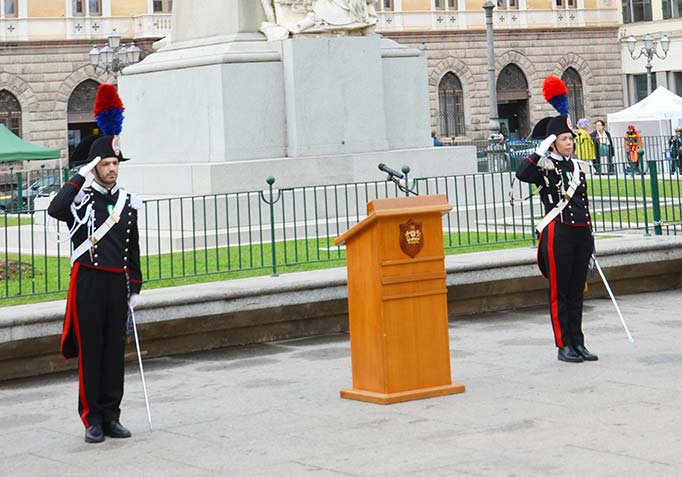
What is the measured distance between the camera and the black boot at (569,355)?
1045cm

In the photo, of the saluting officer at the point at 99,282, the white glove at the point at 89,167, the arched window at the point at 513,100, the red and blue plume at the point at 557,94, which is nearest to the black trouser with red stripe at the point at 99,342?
the saluting officer at the point at 99,282

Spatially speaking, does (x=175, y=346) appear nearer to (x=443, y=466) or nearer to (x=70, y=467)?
(x=70, y=467)

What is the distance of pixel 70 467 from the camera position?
7742mm

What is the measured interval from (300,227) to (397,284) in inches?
297

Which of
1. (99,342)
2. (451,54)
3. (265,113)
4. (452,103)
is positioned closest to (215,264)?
(265,113)

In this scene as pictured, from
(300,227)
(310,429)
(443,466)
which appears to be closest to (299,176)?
(300,227)

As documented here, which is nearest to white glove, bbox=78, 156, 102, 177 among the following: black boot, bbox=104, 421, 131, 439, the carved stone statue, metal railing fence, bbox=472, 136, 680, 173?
black boot, bbox=104, 421, 131, 439

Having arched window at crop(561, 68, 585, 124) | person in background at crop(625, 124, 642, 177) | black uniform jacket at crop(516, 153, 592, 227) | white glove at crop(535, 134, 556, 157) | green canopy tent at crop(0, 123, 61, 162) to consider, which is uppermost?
arched window at crop(561, 68, 585, 124)

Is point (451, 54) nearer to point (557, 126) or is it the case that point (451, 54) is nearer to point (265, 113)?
point (265, 113)

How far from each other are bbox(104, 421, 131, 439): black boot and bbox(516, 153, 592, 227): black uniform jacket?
150 inches

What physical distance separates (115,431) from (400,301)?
204 cm

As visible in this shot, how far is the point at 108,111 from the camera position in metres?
8.90

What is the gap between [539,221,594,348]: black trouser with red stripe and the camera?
1050cm

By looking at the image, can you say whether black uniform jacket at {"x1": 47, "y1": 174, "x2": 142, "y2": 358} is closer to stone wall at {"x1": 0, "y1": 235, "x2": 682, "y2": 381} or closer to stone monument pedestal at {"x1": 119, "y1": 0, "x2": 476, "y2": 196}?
stone wall at {"x1": 0, "y1": 235, "x2": 682, "y2": 381}
